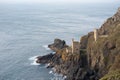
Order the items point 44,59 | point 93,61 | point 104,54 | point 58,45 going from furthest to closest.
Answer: point 58,45 < point 44,59 < point 93,61 < point 104,54

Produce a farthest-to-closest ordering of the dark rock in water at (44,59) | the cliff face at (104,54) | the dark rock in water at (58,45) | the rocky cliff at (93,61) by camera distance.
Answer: the dark rock in water at (58,45) → the dark rock in water at (44,59) → the rocky cliff at (93,61) → the cliff face at (104,54)

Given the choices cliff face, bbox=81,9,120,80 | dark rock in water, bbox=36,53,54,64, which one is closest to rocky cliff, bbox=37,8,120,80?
cliff face, bbox=81,9,120,80

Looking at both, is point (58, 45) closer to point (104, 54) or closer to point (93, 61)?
point (93, 61)

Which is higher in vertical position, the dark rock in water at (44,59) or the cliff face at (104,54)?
the cliff face at (104,54)

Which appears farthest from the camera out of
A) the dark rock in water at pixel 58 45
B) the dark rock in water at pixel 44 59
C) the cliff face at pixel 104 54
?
A: the dark rock in water at pixel 58 45

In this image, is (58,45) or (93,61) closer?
(93,61)

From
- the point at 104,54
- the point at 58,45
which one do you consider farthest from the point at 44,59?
the point at 104,54

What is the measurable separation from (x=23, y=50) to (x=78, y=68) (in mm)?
45178

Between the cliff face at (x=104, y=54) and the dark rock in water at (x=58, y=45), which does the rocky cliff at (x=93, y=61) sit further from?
the dark rock in water at (x=58, y=45)

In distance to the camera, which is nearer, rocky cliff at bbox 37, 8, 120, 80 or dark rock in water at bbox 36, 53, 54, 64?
rocky cliff at bbox 37, 8, 120, 80

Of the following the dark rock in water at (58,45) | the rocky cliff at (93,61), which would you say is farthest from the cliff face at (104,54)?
the dark rock in water at (58,45)

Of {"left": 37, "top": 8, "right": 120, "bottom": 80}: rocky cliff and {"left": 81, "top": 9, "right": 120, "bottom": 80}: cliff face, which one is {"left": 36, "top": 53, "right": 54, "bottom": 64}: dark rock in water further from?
{"left": 81, "top": 9, "right": 120, "bottom": 80}: cliff face

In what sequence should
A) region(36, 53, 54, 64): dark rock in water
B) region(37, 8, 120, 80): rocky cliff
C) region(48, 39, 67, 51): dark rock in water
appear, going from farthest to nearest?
1. region(48, 39, 67, 51): dark rock in water
2. region(36, 53, 54, 64): dark rock in water
3. region(37, 8, 120, 80): rocky cliff

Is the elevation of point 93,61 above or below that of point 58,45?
below
